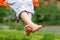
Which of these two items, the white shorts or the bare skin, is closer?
the bare skin

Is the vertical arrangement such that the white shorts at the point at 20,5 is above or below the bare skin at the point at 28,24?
above

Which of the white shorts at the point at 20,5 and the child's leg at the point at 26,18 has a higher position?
the white shorts at the point at 20,5

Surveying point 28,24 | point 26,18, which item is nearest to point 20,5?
point 26,18

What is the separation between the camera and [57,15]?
40.5ft

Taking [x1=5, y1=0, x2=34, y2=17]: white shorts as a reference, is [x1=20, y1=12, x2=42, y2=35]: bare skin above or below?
below

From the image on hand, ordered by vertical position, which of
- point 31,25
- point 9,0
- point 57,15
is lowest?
point 57,15

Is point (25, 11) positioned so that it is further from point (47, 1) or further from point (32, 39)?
point (47, 1)

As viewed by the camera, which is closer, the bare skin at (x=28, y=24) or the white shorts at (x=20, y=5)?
the bare skin at (x=28, y=24)

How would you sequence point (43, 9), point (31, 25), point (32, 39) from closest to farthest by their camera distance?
point (31, 25) < point (32, 39) < point (43, 9)

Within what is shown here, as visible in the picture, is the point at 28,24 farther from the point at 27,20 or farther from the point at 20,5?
the point at 20,5

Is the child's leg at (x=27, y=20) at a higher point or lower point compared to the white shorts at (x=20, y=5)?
lower

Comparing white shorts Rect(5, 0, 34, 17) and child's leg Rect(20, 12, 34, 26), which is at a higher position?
white shorts Rect(5, 0, 34, 17)

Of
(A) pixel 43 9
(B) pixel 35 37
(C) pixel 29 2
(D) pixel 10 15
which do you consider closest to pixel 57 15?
(A) pixel 43 9

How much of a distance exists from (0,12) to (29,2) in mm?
6317
